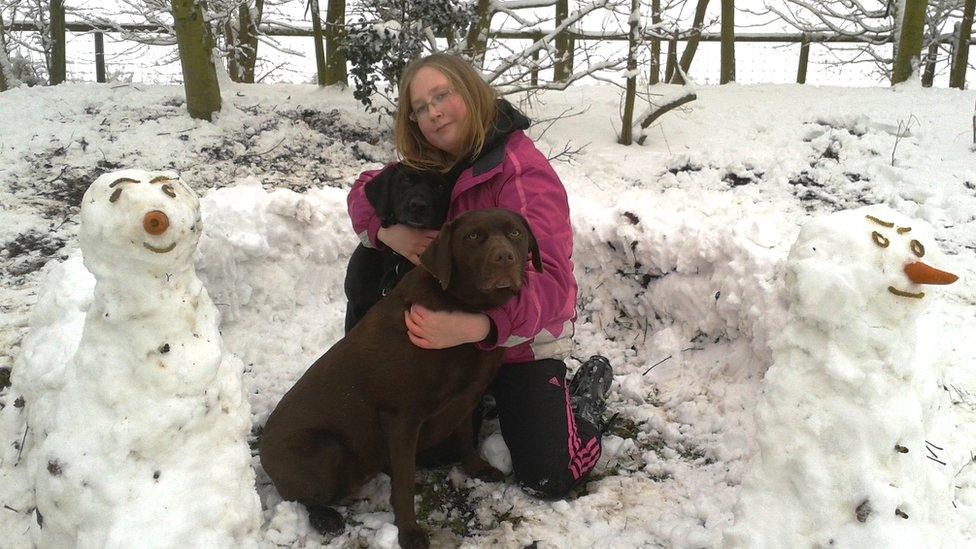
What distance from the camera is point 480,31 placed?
6328mm

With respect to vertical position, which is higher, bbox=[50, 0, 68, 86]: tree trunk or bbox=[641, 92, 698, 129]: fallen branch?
bbox=[50, 0, 68, 86]: tree trunk

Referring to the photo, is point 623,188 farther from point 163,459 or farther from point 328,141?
point 163,459

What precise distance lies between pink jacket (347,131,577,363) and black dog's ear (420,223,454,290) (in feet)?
0.70

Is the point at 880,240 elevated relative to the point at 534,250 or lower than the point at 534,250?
elevated

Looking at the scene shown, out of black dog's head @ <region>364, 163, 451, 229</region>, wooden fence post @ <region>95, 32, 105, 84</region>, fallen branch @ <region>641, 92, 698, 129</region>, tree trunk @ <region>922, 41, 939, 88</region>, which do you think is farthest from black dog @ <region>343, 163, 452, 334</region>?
tree trunk @ <region>922, 41, 939, 88</region>

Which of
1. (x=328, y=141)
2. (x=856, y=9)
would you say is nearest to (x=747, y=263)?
(x=328, y=141)

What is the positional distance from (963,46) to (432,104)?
8.83m

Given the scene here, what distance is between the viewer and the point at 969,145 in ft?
17.7

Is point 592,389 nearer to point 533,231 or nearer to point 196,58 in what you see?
point 533,231

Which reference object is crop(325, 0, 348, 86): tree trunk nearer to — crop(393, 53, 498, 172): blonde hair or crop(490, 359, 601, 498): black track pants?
crop(393, 53, 498, 172): blonde hair

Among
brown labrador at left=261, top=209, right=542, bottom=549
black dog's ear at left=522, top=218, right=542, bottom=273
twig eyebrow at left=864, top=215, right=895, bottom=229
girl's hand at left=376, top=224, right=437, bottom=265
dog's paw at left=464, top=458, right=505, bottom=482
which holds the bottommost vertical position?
dog's paw at left=464, top=458, right=505, bottom=482

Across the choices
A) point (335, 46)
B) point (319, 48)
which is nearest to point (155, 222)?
point (335, 46)

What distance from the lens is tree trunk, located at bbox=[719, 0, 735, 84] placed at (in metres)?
8.12

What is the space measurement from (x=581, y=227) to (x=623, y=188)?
4.69 feet
